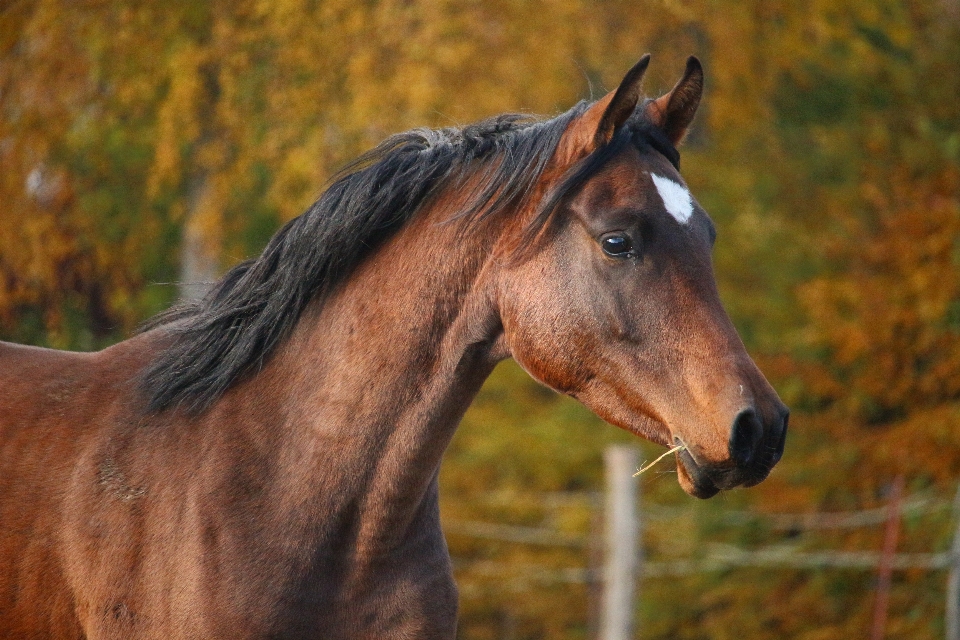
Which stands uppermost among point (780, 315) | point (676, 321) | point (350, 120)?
point (350, 120)

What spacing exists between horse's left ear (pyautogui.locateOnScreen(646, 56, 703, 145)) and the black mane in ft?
0.28

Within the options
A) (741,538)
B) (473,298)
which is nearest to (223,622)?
(473,298)

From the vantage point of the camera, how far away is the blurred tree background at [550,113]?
22.8 feet

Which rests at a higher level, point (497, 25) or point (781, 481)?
point (497, 25)

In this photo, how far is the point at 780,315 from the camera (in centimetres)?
816

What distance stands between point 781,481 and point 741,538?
566 mm

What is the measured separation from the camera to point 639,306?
2.39m

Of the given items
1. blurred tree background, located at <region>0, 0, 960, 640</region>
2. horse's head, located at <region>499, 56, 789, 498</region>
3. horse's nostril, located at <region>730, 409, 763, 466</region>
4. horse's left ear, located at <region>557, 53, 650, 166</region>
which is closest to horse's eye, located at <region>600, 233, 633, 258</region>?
horse's head, located at <region>499, 56, 789, 498</region>

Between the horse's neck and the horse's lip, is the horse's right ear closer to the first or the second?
the horse's neck

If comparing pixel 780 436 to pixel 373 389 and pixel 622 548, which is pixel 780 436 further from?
pixel 622 548

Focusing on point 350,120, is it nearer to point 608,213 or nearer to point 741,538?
point 741,538

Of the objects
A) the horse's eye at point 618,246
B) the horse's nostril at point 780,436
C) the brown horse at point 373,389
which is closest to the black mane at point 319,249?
the brown horse at point 373,389

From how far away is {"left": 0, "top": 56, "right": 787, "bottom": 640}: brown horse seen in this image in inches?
94.7

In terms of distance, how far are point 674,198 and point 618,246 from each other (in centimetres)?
19
